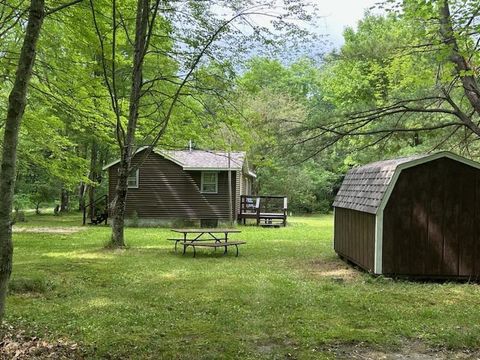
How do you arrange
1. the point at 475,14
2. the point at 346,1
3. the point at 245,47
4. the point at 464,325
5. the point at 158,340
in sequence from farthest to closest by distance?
1. the point at 245,47
2. the point at 346,1
3. the point at 475,14
4. the point at 464,325
5. the point at 158,340

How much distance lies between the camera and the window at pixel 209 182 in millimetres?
22234

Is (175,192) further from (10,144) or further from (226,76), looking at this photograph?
(10,144)

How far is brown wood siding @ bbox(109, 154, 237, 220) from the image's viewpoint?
2197 centimetres

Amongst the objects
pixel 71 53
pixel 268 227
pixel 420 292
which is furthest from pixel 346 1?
pixel 268 227

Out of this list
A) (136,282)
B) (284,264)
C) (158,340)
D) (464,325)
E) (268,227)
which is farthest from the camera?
(268,227)

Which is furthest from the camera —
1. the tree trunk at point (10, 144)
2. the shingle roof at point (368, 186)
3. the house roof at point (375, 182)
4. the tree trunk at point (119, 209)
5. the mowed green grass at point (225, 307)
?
the tree trunk at point (119, 209)

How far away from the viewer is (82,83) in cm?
1205

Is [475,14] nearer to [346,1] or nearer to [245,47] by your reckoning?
[346,1]

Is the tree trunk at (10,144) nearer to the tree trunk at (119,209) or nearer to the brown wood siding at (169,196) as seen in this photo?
the tree trunk at (119,209)

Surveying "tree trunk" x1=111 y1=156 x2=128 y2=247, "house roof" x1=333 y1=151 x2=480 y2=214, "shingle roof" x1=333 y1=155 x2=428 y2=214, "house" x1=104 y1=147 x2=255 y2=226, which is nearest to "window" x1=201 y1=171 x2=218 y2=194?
"house" x1=104 y1=147 x2=255 y2=226

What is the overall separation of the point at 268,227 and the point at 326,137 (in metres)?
12.2

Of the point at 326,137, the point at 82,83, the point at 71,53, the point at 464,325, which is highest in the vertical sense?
the point at 71,53

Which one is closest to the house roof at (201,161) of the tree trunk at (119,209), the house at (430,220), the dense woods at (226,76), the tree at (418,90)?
the dense woods at (226,76)

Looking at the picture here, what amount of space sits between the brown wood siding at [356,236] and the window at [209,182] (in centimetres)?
1090
